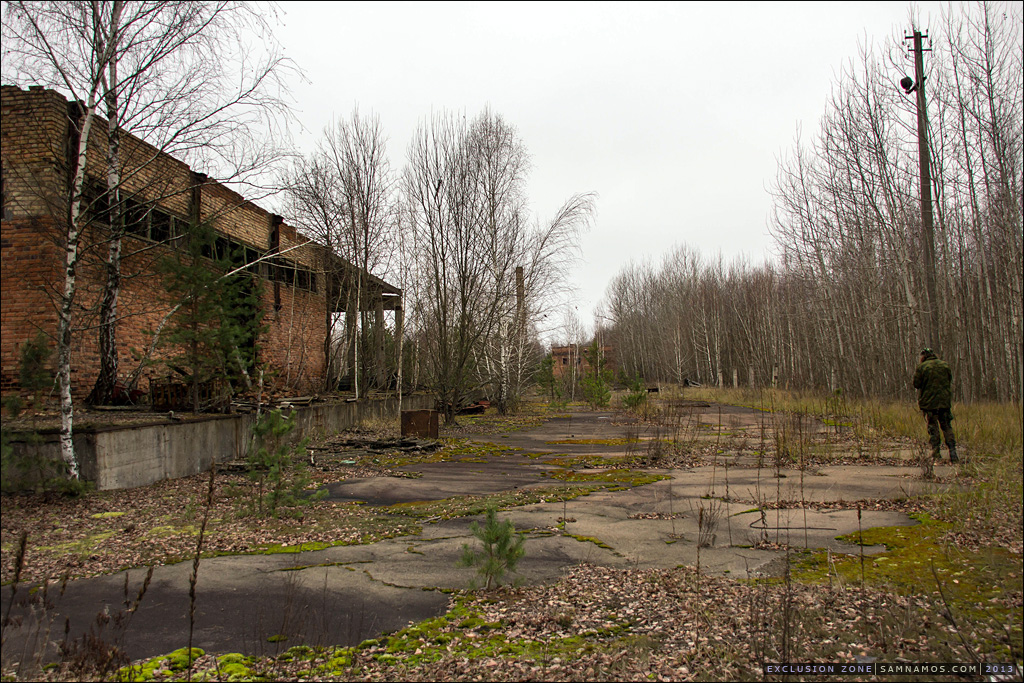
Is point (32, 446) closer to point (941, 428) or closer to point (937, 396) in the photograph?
point (937, 396)

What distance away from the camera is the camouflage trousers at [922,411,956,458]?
765cm

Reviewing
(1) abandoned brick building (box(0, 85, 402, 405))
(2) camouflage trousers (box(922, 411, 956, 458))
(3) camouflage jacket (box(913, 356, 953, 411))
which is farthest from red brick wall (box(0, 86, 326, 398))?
(2) camouflage trousers (box(922, 411, 956, 458))

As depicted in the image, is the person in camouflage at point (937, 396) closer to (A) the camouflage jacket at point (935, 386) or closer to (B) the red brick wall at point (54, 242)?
(A) the camouflage jacket at point (935, 386)

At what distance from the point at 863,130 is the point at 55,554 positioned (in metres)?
19.8

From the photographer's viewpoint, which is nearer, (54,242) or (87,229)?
(54,242)

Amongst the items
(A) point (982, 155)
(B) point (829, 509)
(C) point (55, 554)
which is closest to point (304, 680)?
(C) point (55, 554)

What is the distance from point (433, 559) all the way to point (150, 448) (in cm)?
509

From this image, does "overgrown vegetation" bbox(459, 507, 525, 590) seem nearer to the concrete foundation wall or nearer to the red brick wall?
the concrete foundation wall

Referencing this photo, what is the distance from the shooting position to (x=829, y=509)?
5.34 m

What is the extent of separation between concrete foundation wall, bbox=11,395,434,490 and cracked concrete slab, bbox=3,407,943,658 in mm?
1090

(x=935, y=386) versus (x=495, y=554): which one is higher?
(x=935, y=386)

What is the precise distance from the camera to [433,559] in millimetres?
4398

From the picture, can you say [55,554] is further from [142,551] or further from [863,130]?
[863,130]

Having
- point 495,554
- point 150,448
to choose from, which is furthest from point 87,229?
point 495,554
